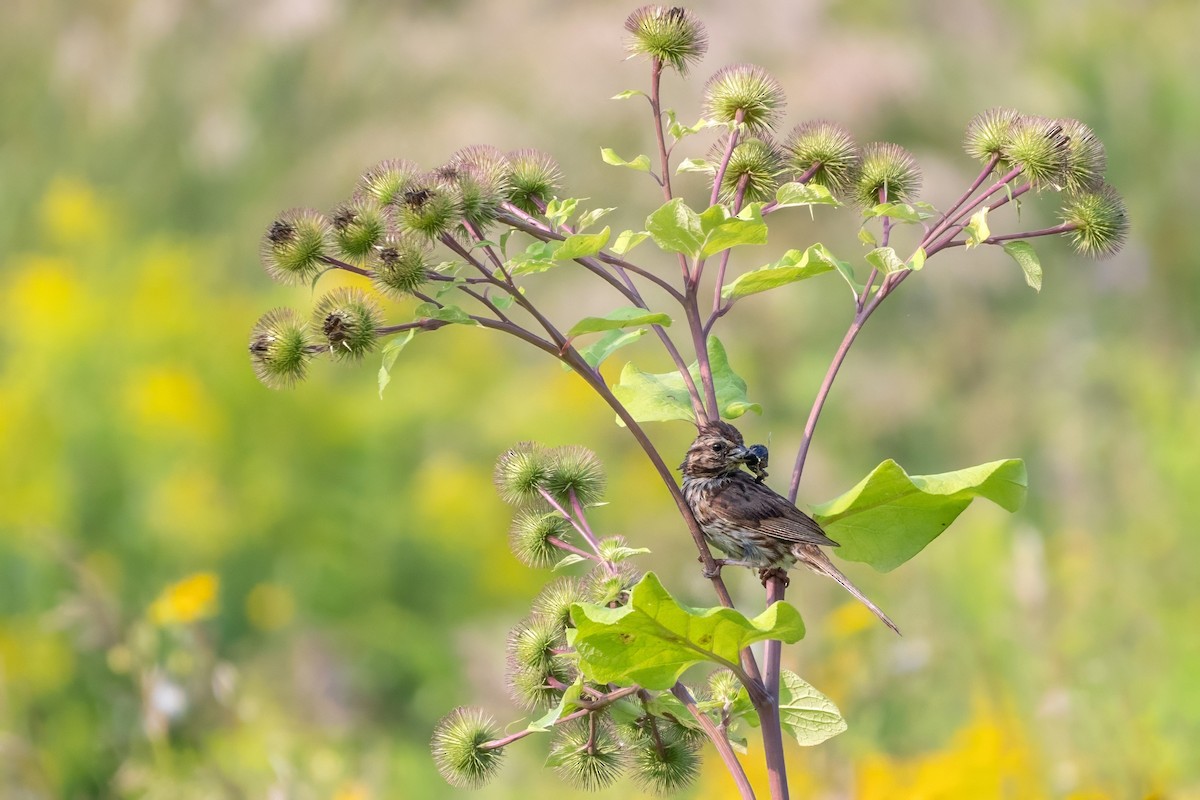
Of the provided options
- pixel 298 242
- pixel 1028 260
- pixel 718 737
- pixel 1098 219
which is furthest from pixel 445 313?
pixel 1098 219

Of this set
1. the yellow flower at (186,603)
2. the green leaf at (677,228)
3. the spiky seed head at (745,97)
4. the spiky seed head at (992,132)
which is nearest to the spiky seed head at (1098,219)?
the spiky seed head at (992,132)

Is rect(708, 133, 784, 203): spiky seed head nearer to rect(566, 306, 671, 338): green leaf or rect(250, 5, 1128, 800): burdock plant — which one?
rect(250, 5, 1128, 800): burdock plant

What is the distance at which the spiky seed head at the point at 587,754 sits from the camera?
158 cm

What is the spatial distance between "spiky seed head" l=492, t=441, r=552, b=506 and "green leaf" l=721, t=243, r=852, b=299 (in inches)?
13.6

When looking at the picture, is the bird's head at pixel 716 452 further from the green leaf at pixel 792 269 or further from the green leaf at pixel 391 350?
the green leaf at pixel 391 350

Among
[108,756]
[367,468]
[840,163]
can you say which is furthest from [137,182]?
[840,163]

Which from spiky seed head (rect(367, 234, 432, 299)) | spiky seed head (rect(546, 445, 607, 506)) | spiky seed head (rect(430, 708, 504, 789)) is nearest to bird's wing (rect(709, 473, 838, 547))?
spiky seed head (rect(546, 445, 607, 506))

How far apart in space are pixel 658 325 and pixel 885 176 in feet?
1.12

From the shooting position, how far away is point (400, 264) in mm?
1520

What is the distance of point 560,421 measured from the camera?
21.5 ft

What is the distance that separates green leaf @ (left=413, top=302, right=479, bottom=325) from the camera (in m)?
1.45

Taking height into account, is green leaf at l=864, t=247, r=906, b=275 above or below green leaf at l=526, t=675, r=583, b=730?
above

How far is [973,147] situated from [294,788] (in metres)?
2.59

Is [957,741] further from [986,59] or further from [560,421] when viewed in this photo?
[986,59]
